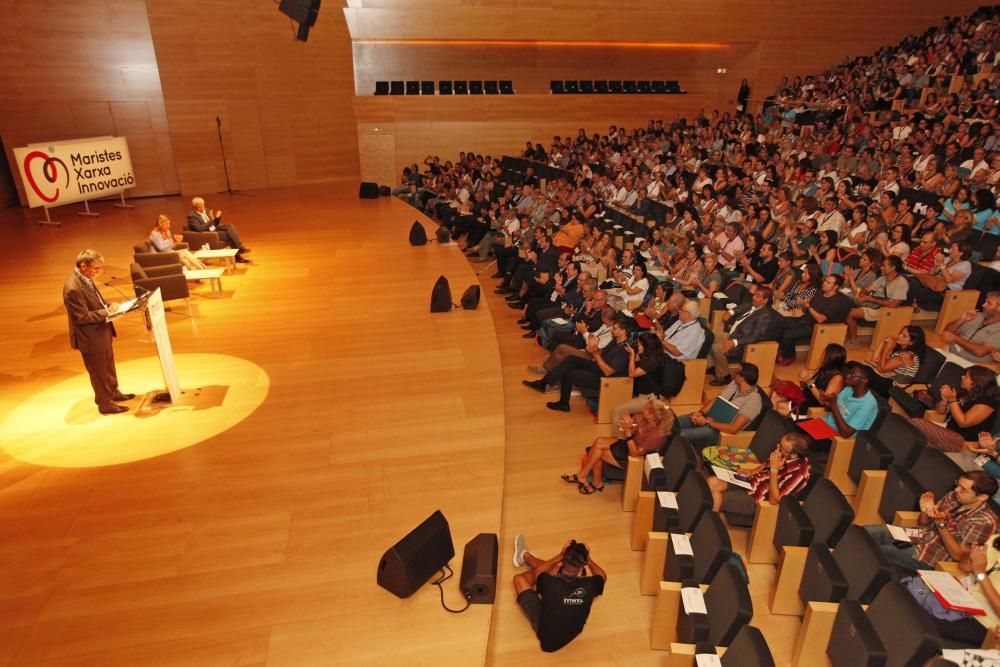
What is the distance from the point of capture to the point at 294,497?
4160mm

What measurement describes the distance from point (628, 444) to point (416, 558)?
1.94 meters

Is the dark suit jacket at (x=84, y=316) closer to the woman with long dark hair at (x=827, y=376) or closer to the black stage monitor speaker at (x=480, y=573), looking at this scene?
the black stage monitor speaker at (x=480, y=573)

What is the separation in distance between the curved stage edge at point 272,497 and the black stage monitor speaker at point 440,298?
0.11m

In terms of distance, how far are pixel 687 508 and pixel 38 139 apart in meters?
15.7

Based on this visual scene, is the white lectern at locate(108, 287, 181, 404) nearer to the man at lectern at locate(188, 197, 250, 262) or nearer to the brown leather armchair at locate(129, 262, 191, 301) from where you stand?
the brown leather armchair at locate(129, 262, 191, 301)

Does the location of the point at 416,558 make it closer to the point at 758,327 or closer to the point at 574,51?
the point at 758,327

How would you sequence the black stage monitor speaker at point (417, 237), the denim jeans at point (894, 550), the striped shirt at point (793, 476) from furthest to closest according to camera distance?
the black stage monitor speaker at point (417, 237), the striped shirt at point (793, 476), the denim jeans at point (894, 550)

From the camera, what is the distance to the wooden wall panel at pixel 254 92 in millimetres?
14609

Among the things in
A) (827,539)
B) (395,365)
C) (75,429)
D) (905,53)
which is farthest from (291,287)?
(905,53)

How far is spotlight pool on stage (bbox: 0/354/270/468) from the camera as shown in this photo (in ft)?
15.5

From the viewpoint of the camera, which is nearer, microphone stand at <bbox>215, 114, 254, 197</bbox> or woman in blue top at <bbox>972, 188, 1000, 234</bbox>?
woman in blue top at <bbox>972, 188, 1000, 234</bbox>

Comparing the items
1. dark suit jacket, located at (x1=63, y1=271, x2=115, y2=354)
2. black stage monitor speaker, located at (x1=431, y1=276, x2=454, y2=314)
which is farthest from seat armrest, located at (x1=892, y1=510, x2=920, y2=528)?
dark suit jacket, located at (x1=63, y1=271, x2=115, y2=354)

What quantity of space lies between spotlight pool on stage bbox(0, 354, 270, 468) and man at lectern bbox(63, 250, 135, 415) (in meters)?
0.25

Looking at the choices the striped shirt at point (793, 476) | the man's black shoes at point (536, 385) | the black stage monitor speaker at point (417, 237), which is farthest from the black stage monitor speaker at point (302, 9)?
the striped shirt at point (793, 476)
